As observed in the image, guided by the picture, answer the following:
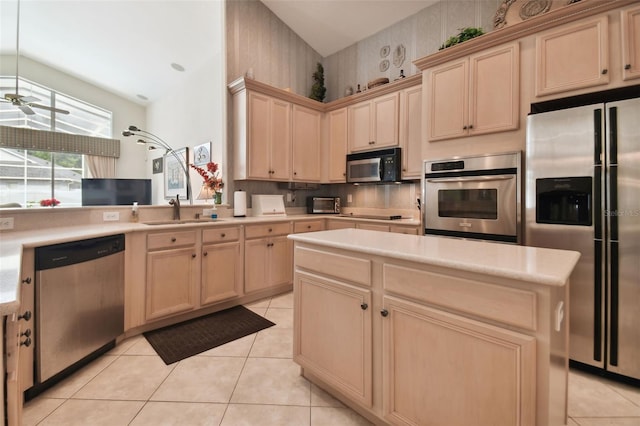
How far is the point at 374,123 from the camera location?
3.62 metres

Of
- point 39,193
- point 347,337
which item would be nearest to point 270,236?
point 347,337

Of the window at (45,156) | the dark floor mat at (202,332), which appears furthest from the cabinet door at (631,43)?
the window at (45,156)

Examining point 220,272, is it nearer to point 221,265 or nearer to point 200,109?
point 221,265

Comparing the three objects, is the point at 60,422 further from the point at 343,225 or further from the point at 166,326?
the point at 343,225

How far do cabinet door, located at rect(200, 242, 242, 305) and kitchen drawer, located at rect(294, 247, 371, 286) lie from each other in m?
1.37

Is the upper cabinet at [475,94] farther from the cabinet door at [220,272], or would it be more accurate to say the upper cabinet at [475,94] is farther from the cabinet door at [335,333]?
the cabinet door at [220,272]

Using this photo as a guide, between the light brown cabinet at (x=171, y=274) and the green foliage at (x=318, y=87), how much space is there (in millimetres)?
2873

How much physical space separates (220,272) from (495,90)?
9.95 ft

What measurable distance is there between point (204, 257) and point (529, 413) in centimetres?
255

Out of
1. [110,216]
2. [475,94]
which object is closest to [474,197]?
[475,94]

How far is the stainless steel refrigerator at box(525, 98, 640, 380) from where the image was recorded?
66.5 inches

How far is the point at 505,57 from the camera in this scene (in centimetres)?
229

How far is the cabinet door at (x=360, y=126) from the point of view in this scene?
3697 millimetres

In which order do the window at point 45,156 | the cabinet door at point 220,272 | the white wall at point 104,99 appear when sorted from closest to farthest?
the cabinet door at point 220,272 → the window at point 45,156 → the white wall at point 104,99
